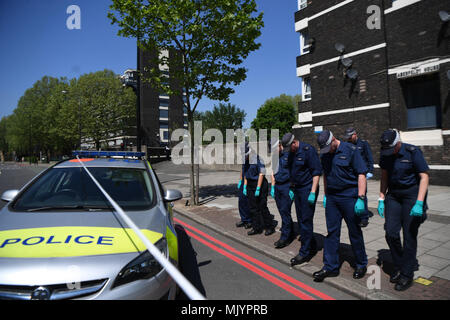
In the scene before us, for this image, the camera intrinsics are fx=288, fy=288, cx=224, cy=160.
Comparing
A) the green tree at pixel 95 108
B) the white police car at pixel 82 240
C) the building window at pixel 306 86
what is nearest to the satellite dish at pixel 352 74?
the building window at pixel 306 86

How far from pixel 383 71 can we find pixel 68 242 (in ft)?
52.4

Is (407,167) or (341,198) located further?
(341,198)

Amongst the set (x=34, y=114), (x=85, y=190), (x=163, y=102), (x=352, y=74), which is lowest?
(x=85, y=190)

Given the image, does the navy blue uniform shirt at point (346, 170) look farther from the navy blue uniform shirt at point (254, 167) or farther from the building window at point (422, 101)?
the building window at point (422, 101)

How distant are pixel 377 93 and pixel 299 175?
12.6m

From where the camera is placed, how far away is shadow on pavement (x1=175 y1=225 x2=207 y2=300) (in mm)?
3525

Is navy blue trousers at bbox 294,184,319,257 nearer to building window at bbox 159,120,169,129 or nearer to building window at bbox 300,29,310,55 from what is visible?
building window at bbox 300,29,310,55

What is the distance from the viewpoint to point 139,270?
2.29 m

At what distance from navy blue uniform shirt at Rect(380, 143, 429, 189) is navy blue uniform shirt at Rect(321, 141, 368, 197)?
35cm

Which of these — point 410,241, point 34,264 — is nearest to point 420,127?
point 410,241

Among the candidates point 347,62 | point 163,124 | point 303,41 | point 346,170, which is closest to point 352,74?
point 347,62

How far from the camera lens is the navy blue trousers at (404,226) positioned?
11.0 feet

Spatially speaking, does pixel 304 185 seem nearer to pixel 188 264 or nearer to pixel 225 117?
pixel 188 264

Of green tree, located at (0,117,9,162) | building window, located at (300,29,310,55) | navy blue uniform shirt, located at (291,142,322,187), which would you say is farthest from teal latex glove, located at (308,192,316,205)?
green tree, located at (0,117,9,162)
